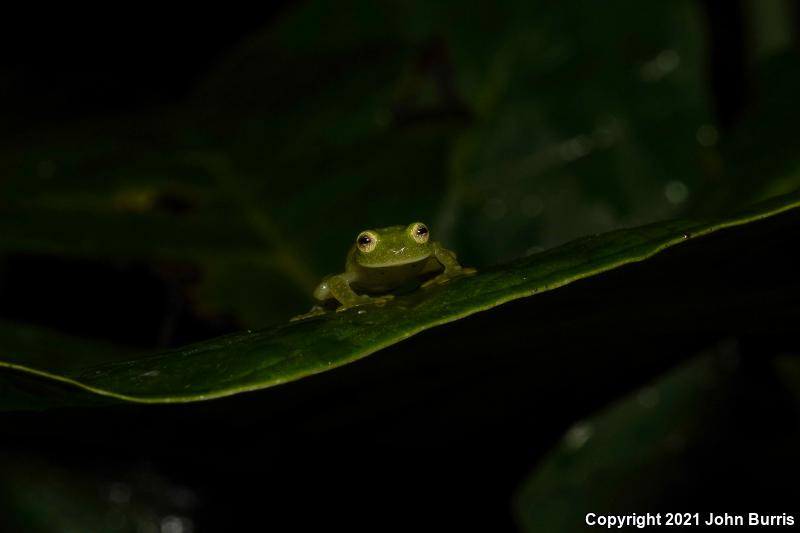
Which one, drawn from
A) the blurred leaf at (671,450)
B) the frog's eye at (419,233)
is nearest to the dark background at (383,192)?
the blurred leaf at (671,450)

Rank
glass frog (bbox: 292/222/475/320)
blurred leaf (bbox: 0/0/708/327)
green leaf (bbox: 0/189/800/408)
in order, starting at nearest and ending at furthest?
1. green leaf (bbox: 0/189/800/408)
2. glass frog (bbox: 292/222/475/320)
3. blurred leaf (bbox: 0/0/708/327)

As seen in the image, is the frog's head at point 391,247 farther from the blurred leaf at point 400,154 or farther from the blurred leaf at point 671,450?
the blurred leaf at point 671,450

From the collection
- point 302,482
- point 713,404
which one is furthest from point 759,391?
point 302,482

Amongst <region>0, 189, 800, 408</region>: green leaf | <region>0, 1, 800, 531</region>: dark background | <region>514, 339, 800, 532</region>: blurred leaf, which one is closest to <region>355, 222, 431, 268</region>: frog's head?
<region>0, 1, 800, 531</region>: dark background

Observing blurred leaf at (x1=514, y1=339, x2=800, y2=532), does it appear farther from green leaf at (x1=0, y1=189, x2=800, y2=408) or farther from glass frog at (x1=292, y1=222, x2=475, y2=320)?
green leaf at (x1=0, y1=189, x2=800, y2=408)

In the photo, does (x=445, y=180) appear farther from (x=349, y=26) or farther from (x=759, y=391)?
(x=759, y=391)

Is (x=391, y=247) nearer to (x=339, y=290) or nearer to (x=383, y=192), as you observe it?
(x=339, y=290)
